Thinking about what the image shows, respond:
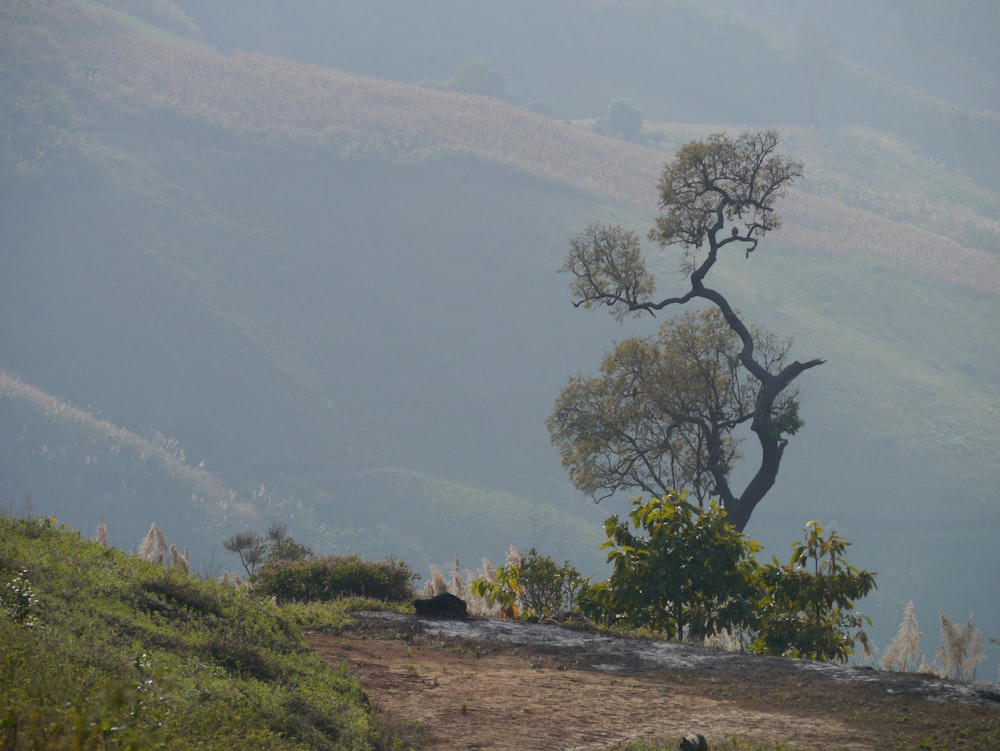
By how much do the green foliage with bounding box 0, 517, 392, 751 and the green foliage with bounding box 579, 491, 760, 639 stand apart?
5.93m

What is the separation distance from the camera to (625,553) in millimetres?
15898

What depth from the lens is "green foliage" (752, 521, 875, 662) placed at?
15.5m

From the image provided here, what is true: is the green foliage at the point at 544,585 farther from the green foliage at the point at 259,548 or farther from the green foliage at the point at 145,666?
the green foliage at the point at 259,548

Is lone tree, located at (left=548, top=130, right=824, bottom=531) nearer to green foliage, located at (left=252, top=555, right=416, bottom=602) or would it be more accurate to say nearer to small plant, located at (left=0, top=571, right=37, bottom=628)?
green foliage, located at (left=252, top=555, right=416, bottom=602)

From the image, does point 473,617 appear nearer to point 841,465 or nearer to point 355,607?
point 355,607

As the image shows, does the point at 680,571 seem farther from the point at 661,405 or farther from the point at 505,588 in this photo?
the point at 661,405

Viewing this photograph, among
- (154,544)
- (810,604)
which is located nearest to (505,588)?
(810,604)

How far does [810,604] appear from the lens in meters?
15.8

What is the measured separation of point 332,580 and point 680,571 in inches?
220

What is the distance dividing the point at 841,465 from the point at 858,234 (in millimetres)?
59512

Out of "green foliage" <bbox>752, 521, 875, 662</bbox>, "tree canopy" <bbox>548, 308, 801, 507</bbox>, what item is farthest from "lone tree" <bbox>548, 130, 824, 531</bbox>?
"green foliage" <bbox>752, 521, 875, 662</bbox>

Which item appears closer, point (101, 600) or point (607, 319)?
point (101, 600)

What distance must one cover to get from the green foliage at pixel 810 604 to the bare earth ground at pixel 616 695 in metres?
2.30

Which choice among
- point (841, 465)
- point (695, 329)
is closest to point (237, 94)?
point (841, 465)
